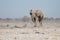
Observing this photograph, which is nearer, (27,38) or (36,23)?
(27,38)

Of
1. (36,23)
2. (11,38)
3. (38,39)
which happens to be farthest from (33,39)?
(36,23)

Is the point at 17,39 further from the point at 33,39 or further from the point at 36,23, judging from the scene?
the point at 36,23

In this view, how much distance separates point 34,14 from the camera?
2489cm

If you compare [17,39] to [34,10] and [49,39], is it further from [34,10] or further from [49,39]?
[34,10]

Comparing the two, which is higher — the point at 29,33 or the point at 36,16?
the point at 36,16

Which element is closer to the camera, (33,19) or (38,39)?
(38,39)

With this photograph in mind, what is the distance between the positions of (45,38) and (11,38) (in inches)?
73.0

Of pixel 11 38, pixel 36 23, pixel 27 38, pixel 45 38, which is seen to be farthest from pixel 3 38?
pixel 36 23

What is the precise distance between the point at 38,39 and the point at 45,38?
0.61 m

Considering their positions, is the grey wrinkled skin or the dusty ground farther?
the grey wrinkled skin

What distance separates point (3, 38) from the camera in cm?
1345

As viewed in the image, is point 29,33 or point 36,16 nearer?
point 29,33

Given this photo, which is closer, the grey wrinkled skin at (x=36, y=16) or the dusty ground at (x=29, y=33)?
the dusty ground at (x=29, y=33)

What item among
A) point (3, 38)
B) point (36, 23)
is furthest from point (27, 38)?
point (36, 23)
